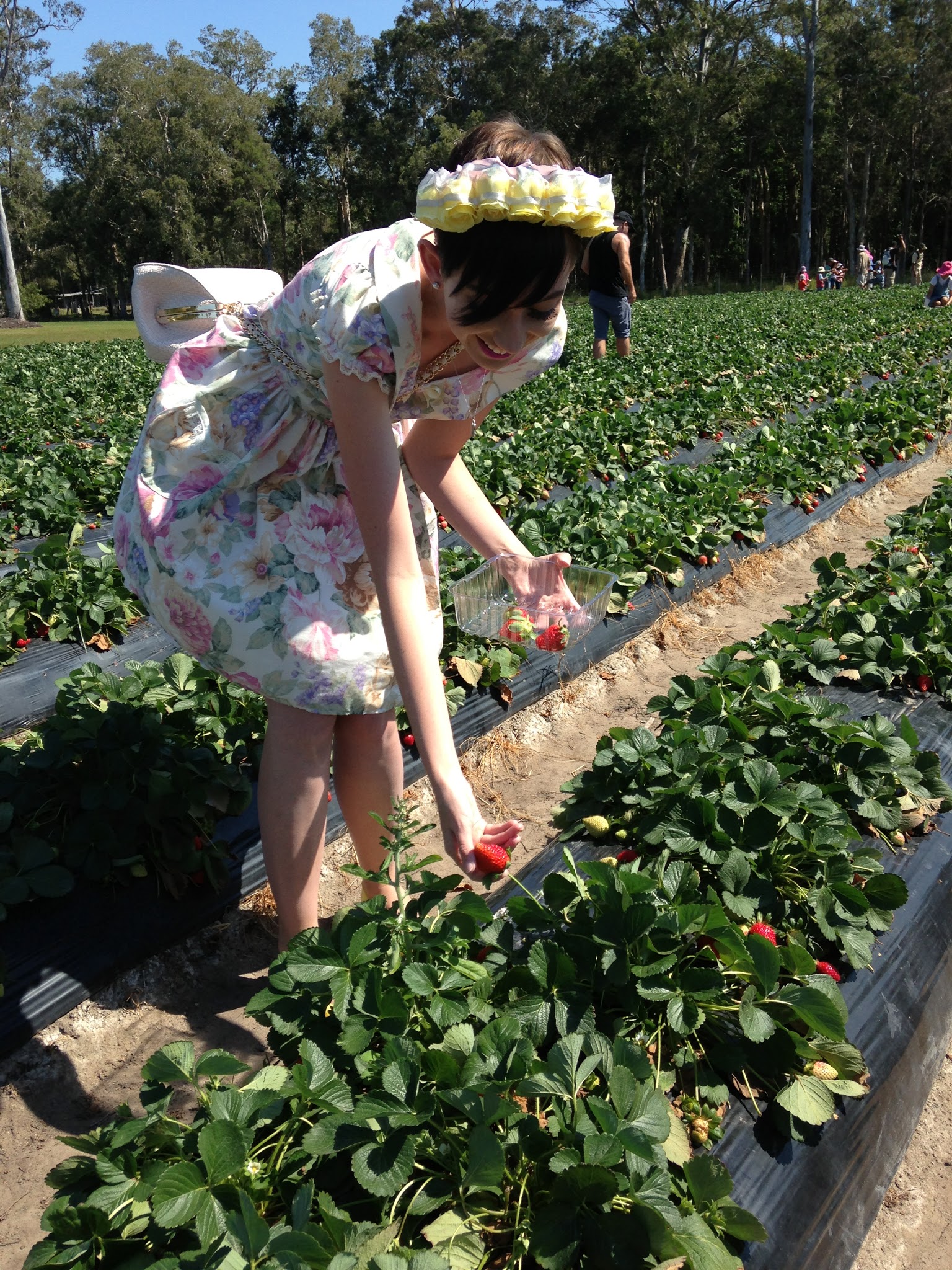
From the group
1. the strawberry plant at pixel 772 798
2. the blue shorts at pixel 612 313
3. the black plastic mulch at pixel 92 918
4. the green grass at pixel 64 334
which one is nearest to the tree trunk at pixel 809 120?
the green grass at pixel 64 334

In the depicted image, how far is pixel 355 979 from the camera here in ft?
5.05

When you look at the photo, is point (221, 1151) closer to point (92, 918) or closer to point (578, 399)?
point (92, 918)

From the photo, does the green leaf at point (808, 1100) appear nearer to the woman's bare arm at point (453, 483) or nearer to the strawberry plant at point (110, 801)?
the woman's bare arm at point (453, 483)

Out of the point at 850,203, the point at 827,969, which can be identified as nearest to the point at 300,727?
the point at 827,969

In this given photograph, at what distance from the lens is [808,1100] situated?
1.56 meters

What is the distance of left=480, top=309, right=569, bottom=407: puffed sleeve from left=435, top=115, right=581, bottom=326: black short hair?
0.40 meters

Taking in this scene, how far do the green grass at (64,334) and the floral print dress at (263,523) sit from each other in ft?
75.3

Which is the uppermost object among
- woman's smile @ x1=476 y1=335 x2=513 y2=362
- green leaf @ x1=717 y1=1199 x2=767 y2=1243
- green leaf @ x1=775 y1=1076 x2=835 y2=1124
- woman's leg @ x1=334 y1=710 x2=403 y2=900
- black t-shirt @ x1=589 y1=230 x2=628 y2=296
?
black t-shirt @ x1=589 y1=230 x2=628 y2=296

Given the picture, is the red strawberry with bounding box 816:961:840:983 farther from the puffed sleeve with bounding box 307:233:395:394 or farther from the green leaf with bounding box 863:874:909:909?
the puffed sleeve with bounding box 307:233:395:394

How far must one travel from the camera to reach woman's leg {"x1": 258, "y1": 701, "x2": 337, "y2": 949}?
1809mm

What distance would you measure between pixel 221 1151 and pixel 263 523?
3.34 ft

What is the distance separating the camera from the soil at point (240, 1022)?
1.85 meters

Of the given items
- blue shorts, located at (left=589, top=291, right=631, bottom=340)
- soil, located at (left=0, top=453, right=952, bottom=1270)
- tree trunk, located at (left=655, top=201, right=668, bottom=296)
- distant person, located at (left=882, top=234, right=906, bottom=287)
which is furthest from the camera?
A: tree trunk, located at (left=655, top=201, right=668, bottom=296)

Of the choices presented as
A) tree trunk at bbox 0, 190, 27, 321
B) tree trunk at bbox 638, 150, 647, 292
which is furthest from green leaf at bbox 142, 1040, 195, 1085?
tree trunk at bbox 638, 150, 647, 292
